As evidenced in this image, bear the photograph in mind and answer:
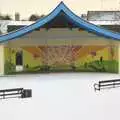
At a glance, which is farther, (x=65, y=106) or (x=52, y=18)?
(x=52, y=18)

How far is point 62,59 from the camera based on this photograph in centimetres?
2427

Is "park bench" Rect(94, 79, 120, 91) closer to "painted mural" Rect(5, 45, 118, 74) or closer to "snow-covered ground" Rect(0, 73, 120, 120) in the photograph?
"snow-covered ground" Rect(0, 73, 120, 120)

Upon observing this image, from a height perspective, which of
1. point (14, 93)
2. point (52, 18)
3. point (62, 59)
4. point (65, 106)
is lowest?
point (65, 106)

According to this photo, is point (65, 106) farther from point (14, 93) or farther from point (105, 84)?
point (105, 84)

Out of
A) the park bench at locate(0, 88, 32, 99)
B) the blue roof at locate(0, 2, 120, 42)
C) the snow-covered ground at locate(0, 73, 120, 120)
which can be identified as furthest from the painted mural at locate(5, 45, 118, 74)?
the park bench at locate(0, 88, 32, 99)

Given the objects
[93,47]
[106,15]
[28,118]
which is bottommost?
[28,118]

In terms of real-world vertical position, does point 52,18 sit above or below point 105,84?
above

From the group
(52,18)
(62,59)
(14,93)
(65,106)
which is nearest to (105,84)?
(14,93)

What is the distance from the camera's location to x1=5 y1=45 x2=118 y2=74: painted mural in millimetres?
24000

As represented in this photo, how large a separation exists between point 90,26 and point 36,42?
13.7 ft

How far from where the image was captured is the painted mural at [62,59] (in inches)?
945

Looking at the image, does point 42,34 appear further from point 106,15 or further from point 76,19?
point 106,15

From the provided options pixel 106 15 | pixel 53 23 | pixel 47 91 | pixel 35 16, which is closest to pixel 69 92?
pixel 47 91

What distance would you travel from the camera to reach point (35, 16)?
40750 mm
